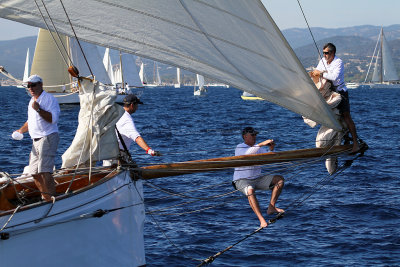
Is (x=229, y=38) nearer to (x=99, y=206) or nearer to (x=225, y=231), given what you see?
(x=99, y=206)

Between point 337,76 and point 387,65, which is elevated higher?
point 387,65

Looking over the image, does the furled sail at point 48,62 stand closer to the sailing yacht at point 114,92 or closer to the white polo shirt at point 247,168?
the white polo shirt at point 247,168

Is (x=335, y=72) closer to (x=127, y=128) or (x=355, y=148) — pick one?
(x=355, y=148)

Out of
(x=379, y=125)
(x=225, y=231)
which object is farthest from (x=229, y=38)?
(x=379, y=125)

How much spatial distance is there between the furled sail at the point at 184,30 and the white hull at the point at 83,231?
155cm

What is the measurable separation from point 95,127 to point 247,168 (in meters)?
2.33

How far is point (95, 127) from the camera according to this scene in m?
7.71

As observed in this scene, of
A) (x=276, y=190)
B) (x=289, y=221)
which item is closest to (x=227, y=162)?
(x=276, y=190)

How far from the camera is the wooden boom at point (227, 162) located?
8.07 m

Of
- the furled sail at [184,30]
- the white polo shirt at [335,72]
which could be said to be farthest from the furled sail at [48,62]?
the furled sail at [184,30]

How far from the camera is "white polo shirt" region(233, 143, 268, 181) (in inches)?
352

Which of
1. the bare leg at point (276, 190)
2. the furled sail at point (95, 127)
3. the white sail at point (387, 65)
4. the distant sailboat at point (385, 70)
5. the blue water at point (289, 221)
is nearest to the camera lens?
→ the furled sail at point (95, 127)

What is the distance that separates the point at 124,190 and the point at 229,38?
212 cm

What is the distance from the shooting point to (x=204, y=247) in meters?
11.6
